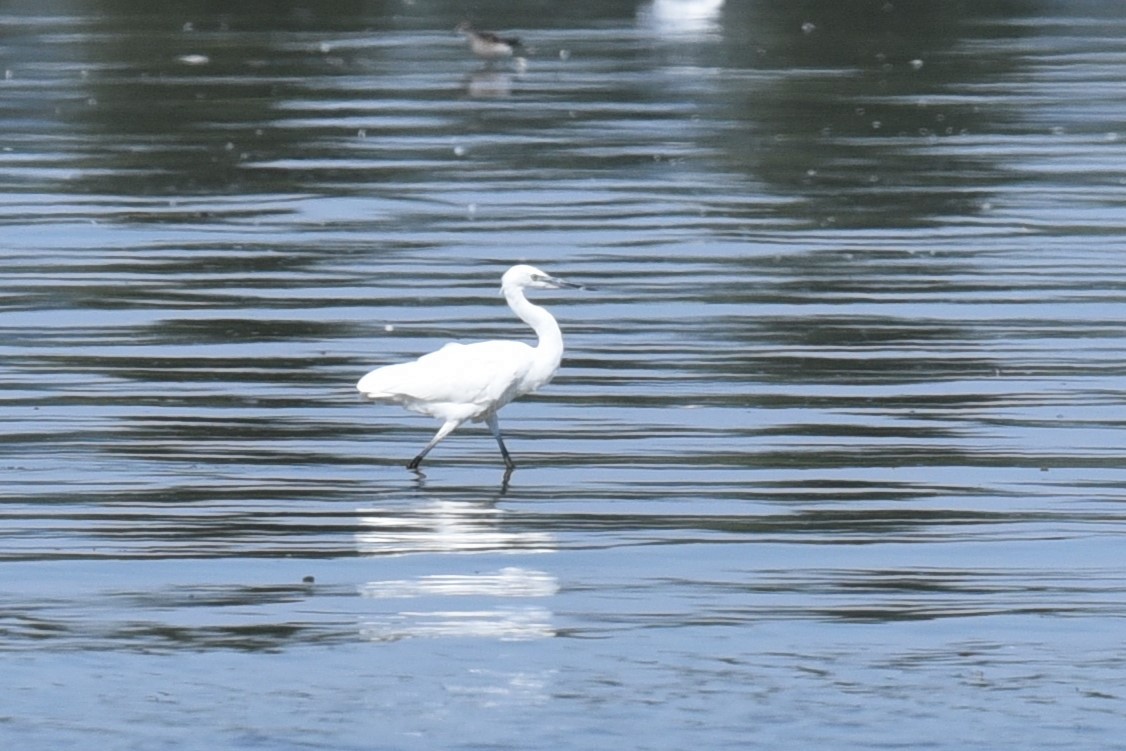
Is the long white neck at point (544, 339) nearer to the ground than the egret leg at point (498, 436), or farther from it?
farther from it

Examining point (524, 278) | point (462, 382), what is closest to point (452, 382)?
point (462, 382)

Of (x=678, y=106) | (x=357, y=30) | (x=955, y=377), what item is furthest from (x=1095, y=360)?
(x=357, y=30)

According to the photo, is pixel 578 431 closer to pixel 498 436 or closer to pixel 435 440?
pixel 498 436

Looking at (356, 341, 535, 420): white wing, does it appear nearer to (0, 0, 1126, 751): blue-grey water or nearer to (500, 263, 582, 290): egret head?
(0, 0, 1126, 751): blue-grey water

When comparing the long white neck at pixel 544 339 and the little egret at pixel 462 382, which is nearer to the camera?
the little egret at pixel 462 382

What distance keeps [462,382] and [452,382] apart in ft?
0.14

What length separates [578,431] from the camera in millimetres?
12875

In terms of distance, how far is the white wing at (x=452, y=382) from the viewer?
12008mm

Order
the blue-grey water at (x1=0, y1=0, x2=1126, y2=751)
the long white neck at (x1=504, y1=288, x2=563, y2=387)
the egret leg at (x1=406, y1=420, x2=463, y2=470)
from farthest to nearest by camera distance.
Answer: the long white neck at (x1=504, y1=288, x2=563, y2=387), the egret leg at (x1=406, y1=420, x2=463, y2=470), the blue-grey water at (x1=0, y1=0, x2=1126, y2=751)

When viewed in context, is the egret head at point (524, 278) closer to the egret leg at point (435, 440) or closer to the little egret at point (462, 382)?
the little egret at point (462, 382)

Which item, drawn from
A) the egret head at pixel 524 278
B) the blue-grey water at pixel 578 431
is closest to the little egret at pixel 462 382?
the blue-grey water at pixel 578 431

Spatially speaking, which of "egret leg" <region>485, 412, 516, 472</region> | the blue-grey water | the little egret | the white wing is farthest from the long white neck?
the blue-grey water

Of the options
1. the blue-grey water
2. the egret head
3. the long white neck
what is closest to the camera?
the blue-grey water

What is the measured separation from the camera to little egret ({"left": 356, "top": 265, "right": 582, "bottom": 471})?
12.0 meters
